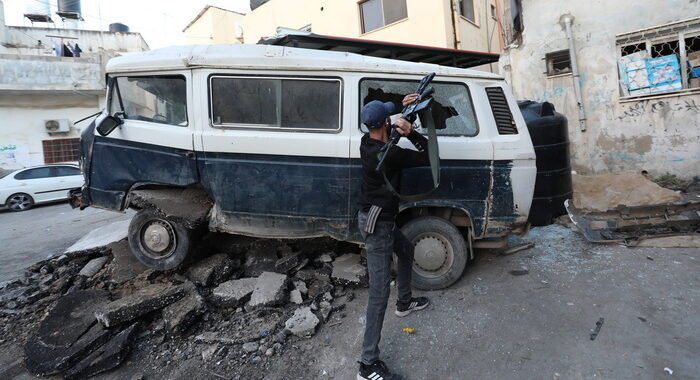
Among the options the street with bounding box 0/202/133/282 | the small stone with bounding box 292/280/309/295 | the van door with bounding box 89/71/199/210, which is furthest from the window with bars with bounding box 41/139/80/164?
the small stone with bounding box 292/280/309/295

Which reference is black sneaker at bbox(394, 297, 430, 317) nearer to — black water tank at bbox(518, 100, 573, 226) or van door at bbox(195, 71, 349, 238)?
van door at bbox(195, 71, 349, 238)

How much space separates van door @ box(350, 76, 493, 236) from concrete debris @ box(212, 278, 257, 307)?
4.32ft

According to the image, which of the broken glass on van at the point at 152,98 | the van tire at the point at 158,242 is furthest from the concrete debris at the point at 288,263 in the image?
the broken glass on van at the point at 152,98

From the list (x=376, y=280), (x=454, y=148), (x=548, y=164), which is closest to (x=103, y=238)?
(x=376, y=280)

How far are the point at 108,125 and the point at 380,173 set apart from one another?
109 inches

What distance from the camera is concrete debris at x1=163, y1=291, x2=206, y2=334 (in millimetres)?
2971

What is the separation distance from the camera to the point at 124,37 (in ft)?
69.4

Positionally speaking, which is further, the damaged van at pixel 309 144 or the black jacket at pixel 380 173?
the damaged van at pixel 309 144

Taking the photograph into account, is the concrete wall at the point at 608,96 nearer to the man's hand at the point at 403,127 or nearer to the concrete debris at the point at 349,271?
the concrete debris at the point at 349,271

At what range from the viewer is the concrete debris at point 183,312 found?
9.75ft

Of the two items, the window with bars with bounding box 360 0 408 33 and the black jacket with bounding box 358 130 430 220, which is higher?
the window with bars with bounding box 360 0 408 33

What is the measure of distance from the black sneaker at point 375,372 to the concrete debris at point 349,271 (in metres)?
1.12

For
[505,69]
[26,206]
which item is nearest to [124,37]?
[26,206]

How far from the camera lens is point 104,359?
266 cm
